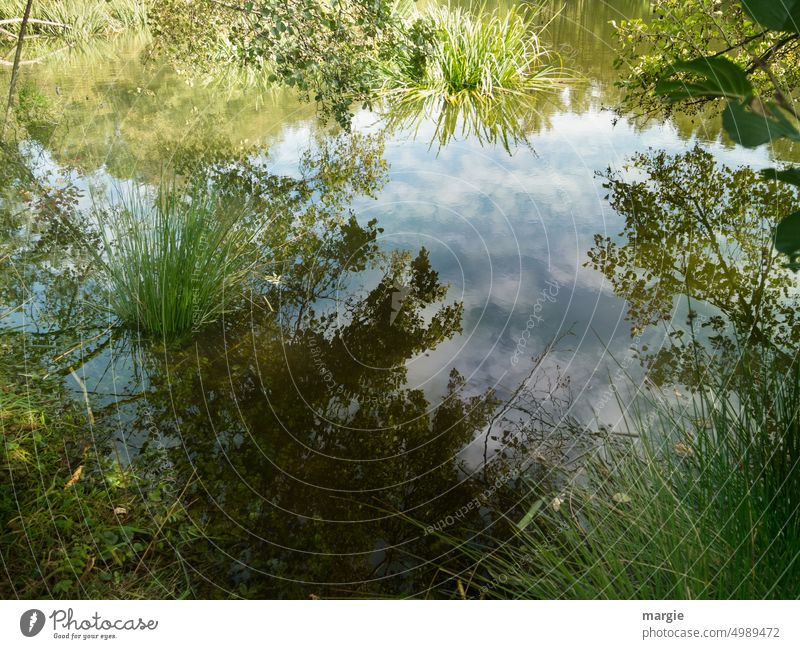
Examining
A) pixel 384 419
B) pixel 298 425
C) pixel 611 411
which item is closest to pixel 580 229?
pixel 611 411

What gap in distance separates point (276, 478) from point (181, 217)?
5.41 feet

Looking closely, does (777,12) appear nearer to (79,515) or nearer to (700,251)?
(79,515)

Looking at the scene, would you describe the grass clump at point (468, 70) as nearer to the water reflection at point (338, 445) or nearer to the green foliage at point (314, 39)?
the green foliage at point (314, 39)

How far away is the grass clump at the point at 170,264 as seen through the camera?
3.13 metres

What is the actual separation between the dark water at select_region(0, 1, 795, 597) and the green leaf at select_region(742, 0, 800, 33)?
5.51 ft

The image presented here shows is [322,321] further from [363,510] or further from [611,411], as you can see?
[611,411]

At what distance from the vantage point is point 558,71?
22.7 feet

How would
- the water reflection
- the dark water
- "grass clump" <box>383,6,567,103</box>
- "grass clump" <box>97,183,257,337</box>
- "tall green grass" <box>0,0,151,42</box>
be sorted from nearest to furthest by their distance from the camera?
1. the water reflection
2. the dark water
3. "grass clump" <box>97,183,257,337</box>
4. "grass clump" <box>383,6,567,103</box>
5. "tall green grass" <box>0,0,151,42</box>

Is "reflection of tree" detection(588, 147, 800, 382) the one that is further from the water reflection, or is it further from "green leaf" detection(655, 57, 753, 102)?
"green leaf" detection(655, 57, 753, 102)

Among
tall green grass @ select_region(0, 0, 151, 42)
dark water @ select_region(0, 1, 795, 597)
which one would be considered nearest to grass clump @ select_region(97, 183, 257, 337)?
dark water @ select_region(0, 1, 795, 597)

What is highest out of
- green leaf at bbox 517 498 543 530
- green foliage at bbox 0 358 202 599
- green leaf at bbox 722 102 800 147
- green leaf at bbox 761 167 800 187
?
green leaf at bbox 722 102 800 147

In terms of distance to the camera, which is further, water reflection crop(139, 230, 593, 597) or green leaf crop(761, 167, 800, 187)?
water reflection crop(139, 230, 593, 597)

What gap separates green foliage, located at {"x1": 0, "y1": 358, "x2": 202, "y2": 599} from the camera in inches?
79.8
